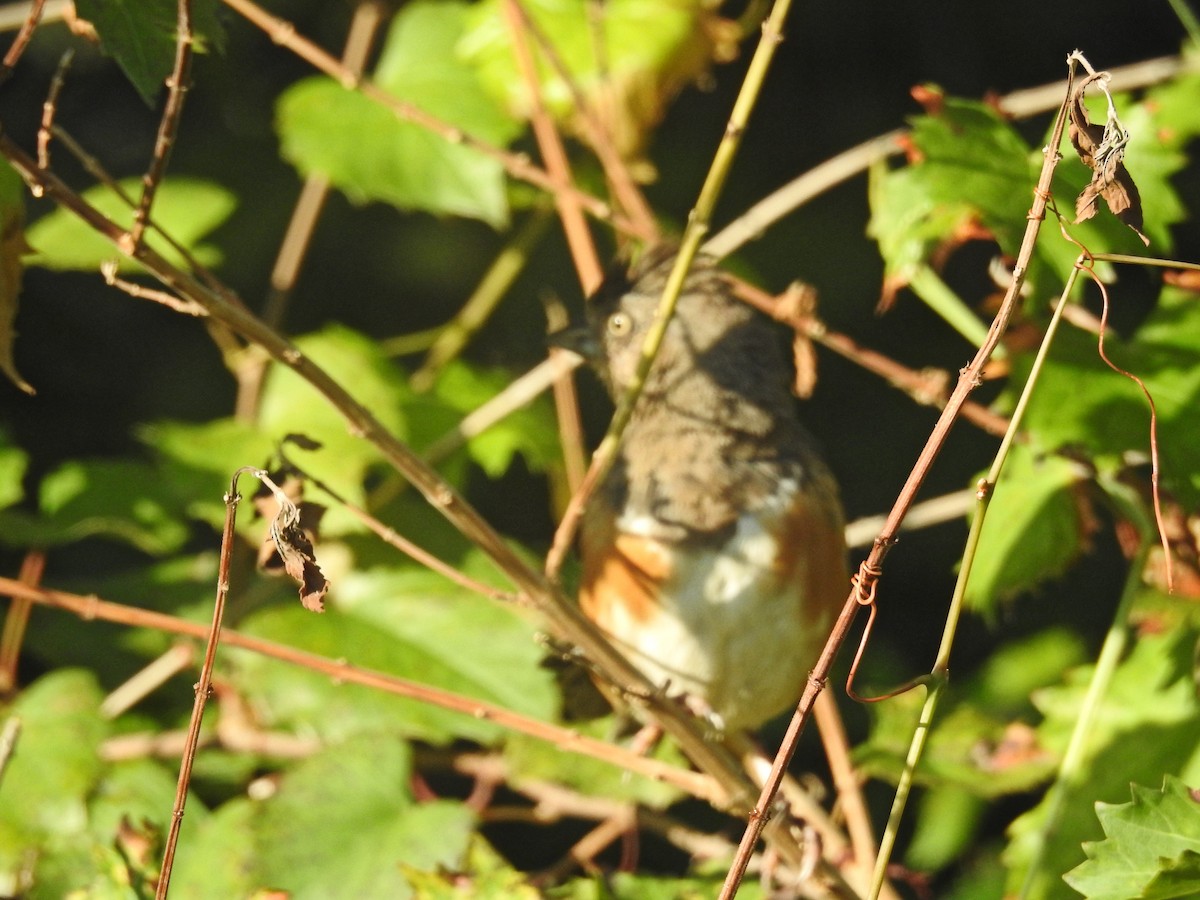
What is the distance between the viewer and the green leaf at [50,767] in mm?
2125

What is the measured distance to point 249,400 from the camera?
111 inches

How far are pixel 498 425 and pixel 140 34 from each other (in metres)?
1.30

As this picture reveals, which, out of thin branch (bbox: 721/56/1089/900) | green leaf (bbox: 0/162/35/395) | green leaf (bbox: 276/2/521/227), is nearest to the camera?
thin branch (bbox: 721/56/1089/900)

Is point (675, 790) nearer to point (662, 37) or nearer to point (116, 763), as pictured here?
point (116, 763)

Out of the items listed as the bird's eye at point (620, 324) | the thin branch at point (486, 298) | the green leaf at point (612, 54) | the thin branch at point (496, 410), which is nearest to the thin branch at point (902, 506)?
the bird's eye at point (620, 324)

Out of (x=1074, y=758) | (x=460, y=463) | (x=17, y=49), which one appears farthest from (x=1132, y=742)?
(x=17, y=49)

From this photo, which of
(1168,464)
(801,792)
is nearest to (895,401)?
(801,792)

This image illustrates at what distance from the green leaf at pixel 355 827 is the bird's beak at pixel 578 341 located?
81 cm

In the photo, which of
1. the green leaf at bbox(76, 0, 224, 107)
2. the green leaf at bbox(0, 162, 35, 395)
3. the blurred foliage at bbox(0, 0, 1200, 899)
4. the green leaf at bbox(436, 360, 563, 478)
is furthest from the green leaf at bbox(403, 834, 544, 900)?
the green leaf at bbox(76, 0, 224, 107)

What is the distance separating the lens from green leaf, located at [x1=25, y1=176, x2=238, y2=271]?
248cm

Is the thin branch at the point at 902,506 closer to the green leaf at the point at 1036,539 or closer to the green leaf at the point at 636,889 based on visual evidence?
the green leaf at the point at 636,889

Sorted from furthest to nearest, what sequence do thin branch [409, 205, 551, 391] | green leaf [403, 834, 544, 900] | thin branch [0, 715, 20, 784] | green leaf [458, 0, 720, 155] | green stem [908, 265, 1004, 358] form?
1. thin branch [409, 205, 551, 391]
2. green leaf [458, 0, 720, 155]
3. green stem [908, 265, 1004, 358]
4. green leaf [403, 834, 544, 900]
5. thin branch [0, 715, 20, 784]

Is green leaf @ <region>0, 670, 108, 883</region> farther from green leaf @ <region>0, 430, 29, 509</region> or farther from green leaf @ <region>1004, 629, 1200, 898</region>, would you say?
green leaf @ <region>1004, 629, 1200, 898</region>

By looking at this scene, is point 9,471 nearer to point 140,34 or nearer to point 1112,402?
point 140,34
